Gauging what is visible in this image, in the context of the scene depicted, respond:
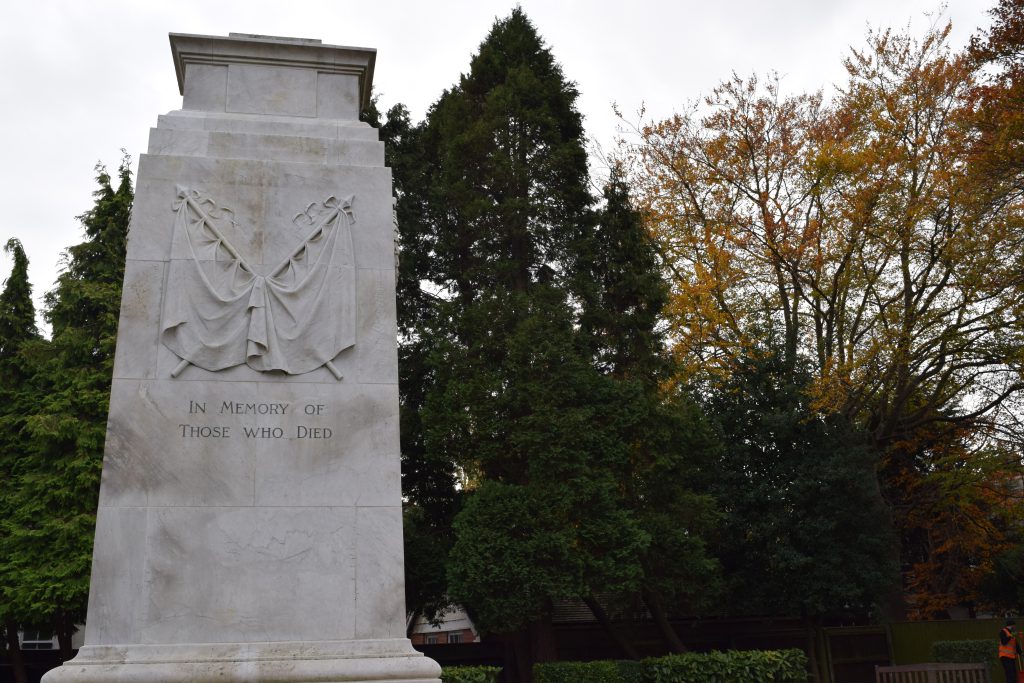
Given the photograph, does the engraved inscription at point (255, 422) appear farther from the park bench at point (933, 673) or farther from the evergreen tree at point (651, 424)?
the park bench at point (933, 673)

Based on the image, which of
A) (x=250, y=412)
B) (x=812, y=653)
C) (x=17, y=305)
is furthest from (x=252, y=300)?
(x=17, y=305)

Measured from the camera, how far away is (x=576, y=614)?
93.5 ft

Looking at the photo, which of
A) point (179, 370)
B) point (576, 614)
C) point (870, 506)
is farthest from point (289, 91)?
point (576, 614)

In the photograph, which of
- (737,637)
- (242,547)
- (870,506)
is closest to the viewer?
(242,547)

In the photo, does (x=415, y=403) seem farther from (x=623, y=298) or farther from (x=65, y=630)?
(x=65, y=630)

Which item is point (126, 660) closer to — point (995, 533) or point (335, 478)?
point (335, 478)

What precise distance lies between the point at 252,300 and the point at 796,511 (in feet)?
56.4

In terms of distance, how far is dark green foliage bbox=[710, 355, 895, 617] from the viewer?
21.9 m

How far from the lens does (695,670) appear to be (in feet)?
57.4

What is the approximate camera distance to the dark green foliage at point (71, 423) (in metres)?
21.0

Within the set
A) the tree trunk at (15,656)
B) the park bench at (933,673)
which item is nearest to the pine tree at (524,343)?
the park bench at (933,673)

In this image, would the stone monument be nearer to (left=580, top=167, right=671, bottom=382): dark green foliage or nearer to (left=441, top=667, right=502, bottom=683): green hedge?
(left=441, top=667, right=502, bottom=683): green hedge

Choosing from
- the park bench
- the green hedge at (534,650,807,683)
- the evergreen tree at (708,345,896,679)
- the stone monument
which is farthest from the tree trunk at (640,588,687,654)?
the stone monument

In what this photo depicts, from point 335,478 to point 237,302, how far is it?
6.20 ft
